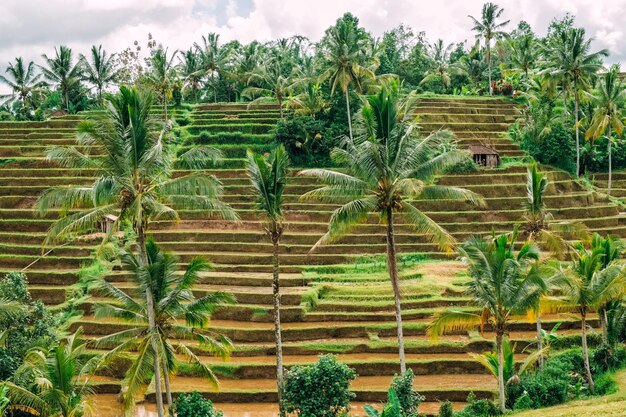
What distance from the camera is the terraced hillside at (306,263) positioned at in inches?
746

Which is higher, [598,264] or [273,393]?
[598,264]

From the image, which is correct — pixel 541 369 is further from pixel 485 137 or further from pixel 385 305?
pixel 485 137

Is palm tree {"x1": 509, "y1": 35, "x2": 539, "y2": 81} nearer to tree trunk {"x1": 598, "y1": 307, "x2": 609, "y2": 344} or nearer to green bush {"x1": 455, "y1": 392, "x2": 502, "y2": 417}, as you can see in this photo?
tree trunk {"x1": 598, "y1": 307, "x2": 609, "y2": 344}

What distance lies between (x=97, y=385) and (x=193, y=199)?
27.9ft

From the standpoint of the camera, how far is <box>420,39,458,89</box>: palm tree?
5012cm

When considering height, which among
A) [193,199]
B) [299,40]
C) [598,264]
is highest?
[299,40]

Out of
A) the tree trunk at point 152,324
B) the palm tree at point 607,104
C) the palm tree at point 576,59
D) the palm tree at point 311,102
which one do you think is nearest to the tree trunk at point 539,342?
the tree trunk at point 152,324

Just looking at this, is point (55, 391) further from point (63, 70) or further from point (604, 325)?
point (63, 70)

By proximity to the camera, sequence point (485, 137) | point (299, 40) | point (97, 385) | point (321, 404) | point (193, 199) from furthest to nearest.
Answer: point (299, 40) < point (485, 137) < point (97, 385) < point (321, 404) < point (193, 199)

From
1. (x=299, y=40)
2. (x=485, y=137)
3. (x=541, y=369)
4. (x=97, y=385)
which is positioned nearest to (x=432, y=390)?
(x=541, y=369)

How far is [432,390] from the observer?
17.3m

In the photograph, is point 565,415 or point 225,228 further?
point 225,228

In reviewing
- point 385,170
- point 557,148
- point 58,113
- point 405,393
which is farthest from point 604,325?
point 58,113

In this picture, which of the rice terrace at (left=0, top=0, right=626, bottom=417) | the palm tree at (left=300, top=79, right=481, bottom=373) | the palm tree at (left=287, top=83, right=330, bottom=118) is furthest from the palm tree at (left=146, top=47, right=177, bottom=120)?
the palm tree at (left=300, top=79, right=481, bottom=373)
